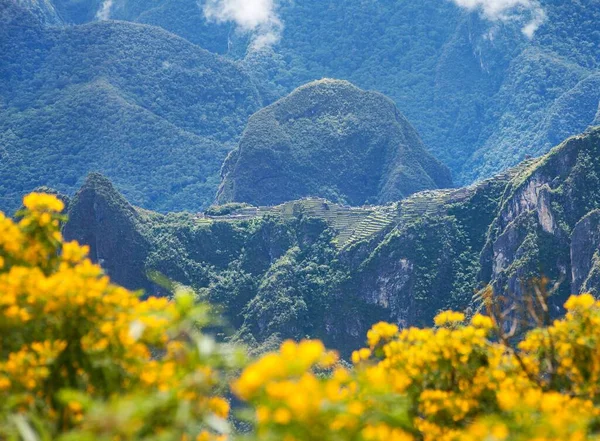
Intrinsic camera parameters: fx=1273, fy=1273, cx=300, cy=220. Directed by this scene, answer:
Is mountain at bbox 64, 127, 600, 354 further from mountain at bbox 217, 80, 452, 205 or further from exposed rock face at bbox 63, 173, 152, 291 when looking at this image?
mountain at bbox 217, 80, 452, 205

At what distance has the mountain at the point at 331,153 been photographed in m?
175

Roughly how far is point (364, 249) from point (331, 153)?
78.7m

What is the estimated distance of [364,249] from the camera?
10925 cm

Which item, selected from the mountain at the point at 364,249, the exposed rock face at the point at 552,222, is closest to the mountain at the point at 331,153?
the mountain at the point at 364,249

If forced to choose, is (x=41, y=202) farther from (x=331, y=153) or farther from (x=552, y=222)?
(x=331, y=153)

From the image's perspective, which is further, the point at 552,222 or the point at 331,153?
the point at 331,153

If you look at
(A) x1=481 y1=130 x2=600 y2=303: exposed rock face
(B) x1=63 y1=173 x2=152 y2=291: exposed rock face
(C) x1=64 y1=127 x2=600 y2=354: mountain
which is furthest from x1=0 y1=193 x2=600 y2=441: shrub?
(B) x1=63 y1=173 x2=152 y2=291: exposed rock face

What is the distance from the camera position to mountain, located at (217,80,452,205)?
6895 inches

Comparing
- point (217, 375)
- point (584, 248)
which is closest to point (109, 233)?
point (584, 248)

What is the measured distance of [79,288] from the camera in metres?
16.6

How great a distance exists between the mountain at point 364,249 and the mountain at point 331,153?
51596 mm

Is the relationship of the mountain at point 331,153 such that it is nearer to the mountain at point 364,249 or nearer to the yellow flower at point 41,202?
the mountain at point 364,249

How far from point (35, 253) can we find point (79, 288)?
2634mm

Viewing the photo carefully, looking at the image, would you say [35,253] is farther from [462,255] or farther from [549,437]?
[462,255]
